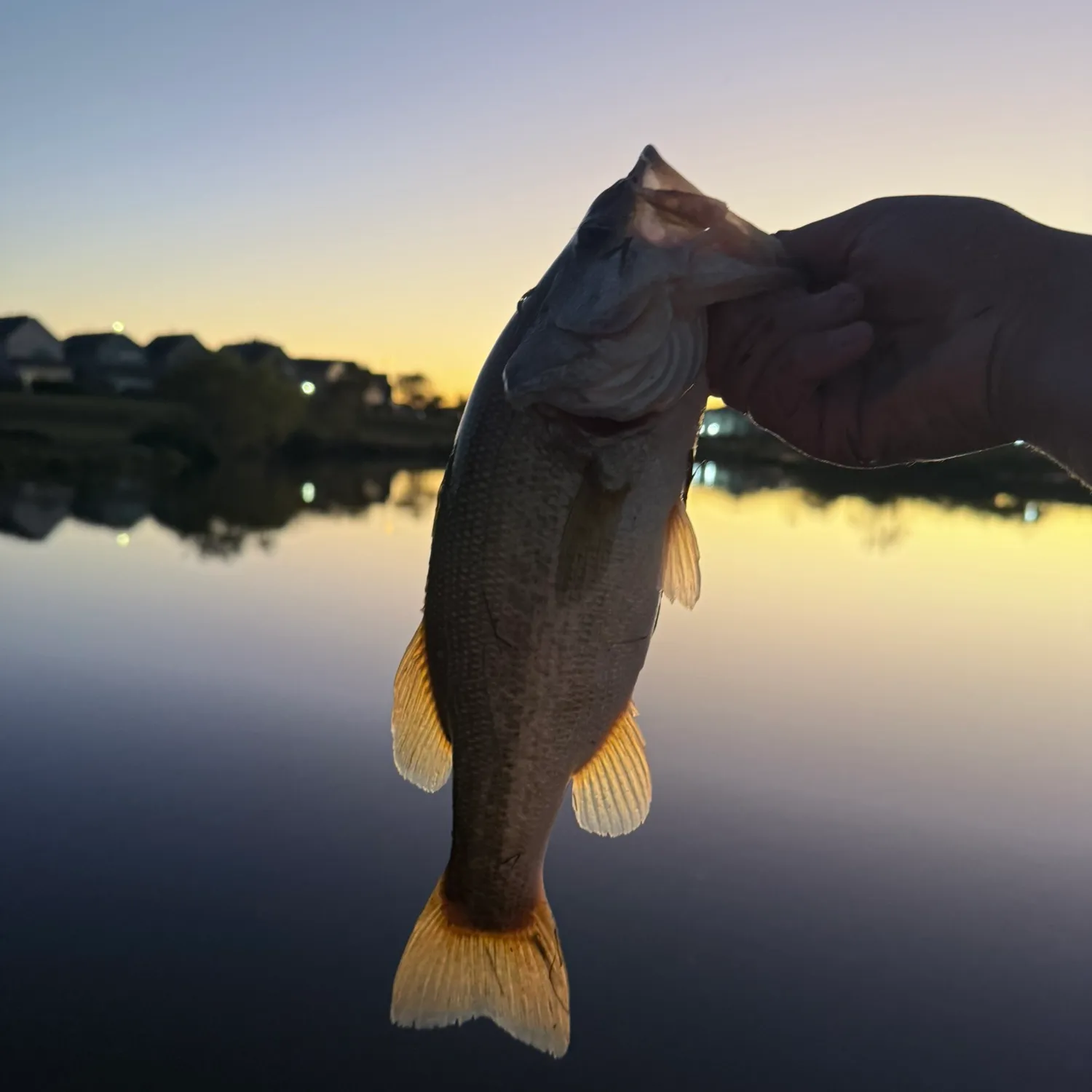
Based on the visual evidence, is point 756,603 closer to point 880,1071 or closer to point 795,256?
point 880,1071

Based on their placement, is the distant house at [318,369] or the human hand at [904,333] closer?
the human hand at [904,333]

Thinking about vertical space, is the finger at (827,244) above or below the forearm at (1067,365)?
above

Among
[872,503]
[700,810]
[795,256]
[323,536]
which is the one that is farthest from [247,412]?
[795,256]

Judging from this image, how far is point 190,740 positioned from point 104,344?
3527 inches

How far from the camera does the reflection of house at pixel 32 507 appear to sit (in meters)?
24.3

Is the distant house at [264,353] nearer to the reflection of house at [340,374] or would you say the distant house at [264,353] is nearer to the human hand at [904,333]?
the reflection of house at [340,374]

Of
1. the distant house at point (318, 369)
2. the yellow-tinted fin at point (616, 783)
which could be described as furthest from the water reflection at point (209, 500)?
the distant house at point (318, 369)

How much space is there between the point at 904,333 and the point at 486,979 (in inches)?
96.7

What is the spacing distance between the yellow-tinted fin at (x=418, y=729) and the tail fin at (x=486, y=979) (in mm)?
515

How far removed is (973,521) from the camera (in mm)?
36531

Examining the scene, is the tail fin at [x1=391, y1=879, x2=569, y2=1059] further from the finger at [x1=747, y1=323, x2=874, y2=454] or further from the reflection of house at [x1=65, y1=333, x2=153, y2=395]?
the reflection of house at [x1=65, y1=333, x2=153, y2=395]

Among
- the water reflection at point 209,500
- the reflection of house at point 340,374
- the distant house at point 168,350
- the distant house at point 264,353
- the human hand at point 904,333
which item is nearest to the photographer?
the human hand at point 904,333

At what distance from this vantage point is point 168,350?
9144 cm

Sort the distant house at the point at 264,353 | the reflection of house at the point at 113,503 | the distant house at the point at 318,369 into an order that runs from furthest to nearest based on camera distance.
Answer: the distant house at the point at 318,369
the distant house at the point at 264,353
the reflection of house at the point at 113,503
